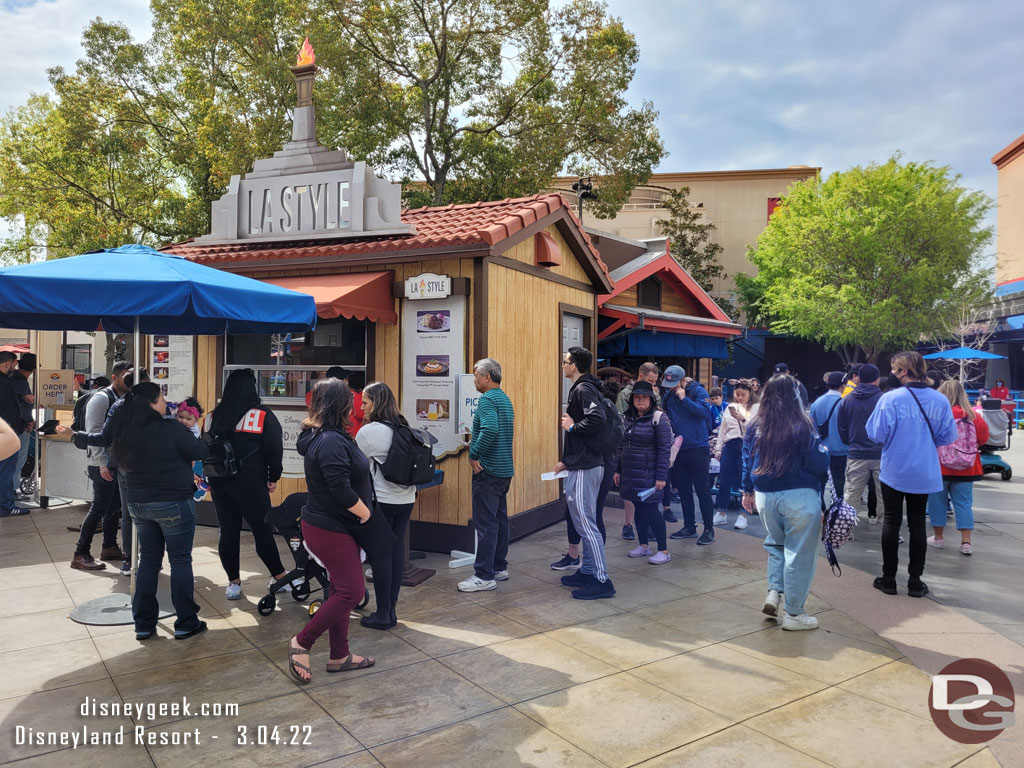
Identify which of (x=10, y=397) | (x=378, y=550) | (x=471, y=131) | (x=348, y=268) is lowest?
(x=378, y=550)

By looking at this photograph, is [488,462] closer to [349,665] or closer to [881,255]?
[349,665]

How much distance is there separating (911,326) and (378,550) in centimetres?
2782

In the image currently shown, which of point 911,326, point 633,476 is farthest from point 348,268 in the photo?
point 911,326

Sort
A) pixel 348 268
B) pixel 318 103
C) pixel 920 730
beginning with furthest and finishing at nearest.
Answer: pixel 318 103 < pixel 348 268 < pixel 920 730

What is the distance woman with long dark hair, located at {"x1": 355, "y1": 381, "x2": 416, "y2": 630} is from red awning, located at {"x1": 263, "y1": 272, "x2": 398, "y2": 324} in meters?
1.72

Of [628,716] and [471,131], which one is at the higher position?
[471,131]

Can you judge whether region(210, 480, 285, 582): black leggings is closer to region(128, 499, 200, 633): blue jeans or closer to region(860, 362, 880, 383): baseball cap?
region(128, 499, 200, 633): blue jeans

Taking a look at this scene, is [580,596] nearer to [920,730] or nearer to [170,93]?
[920,730]

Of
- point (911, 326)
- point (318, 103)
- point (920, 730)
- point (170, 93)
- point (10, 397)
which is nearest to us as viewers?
point (920, 730)

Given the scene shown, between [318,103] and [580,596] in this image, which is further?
[318,103]

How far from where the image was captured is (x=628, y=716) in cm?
366

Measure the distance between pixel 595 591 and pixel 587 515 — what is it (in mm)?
603

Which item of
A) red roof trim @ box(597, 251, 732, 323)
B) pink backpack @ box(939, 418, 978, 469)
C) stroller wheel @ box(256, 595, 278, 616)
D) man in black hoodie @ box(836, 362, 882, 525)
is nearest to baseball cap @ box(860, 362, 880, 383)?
man in black hoodie @ box(836, 362, 882, 525)

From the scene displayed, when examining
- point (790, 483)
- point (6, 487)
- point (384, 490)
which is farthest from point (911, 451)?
point (6, 487)
